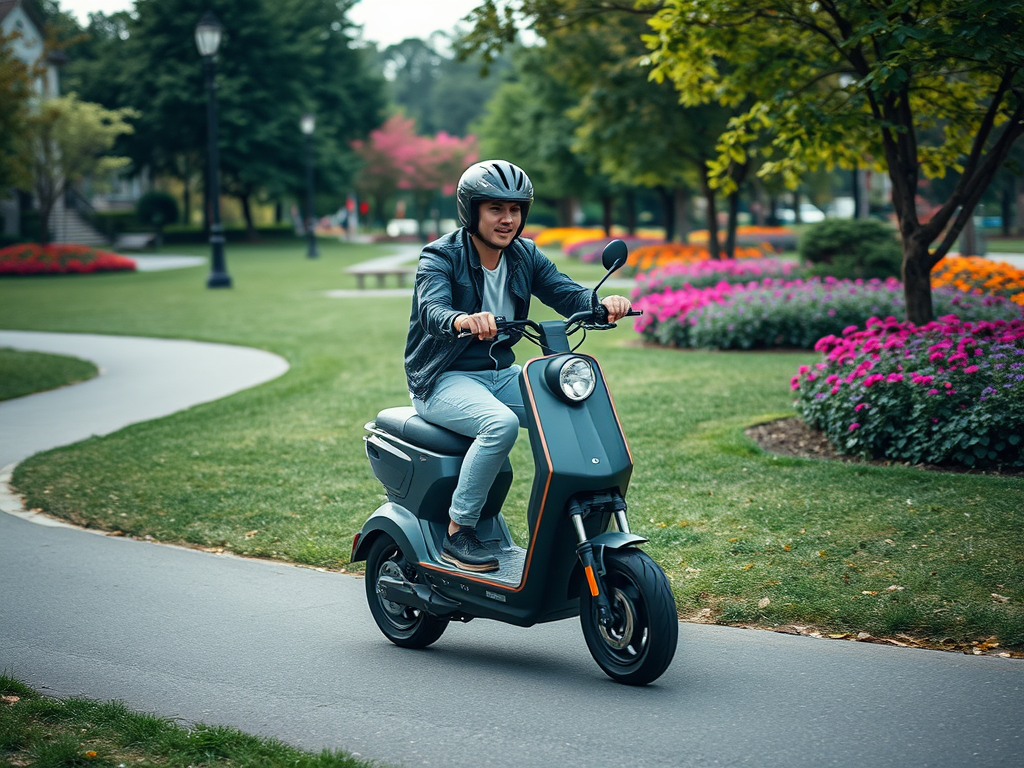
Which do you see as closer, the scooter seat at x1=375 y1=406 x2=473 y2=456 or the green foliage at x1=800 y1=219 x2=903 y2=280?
the scooter seat at x1=375 y1=406 x2=473 y2=456

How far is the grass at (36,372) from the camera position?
12242 millimetres

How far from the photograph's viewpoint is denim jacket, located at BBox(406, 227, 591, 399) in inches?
173

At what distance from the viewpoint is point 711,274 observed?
18828 millimetres

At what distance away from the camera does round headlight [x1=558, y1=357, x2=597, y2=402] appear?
4.07m

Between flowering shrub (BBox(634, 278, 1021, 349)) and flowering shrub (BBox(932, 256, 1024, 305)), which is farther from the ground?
flowering shrub (BBox(932, 256, 1024, 305))

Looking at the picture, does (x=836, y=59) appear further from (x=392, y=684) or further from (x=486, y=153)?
(x=486, y=153)

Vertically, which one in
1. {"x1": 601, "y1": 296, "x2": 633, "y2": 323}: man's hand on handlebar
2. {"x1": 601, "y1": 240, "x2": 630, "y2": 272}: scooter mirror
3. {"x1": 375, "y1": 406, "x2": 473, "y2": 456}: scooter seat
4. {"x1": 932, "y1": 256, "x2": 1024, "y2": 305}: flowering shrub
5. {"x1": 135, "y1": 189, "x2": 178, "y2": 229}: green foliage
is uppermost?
{"x1": 135, "y1": 189, "x2": 178, "y2": 229}: green foliage

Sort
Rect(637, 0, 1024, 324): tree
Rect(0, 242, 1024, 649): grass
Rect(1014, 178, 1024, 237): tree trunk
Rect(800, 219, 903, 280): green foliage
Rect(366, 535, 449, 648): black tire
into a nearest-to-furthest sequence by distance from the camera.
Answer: Rect(366, 535, 449, 648): black tire, Rect(0, 242, 1024, 649): grass, Rect(637, 0, 1024, 324): tree, Rect(800, 219, 903, 280): green foliage, Rect(1014, 178, 1024, 237): tree trunk

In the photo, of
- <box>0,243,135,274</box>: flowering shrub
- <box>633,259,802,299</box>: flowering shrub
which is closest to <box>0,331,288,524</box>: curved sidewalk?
<box>633,259,802,299</box>: flowering shrub

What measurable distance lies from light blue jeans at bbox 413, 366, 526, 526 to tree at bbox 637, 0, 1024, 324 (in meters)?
3.62

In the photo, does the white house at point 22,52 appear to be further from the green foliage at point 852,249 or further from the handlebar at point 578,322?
the handlebar at point 578,322

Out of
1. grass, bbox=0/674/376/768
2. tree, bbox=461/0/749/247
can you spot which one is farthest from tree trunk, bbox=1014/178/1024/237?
grass, bbox=0/674/376/768

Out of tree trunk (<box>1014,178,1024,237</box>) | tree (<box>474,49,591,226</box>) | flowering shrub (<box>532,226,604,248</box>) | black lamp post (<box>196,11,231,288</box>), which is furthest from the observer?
tree trunk (<box>1014,178,1024,237</box>)

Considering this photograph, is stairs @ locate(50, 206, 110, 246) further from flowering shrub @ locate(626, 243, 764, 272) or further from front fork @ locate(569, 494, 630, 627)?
front fork @ locate(569, 494, 630, 627)
